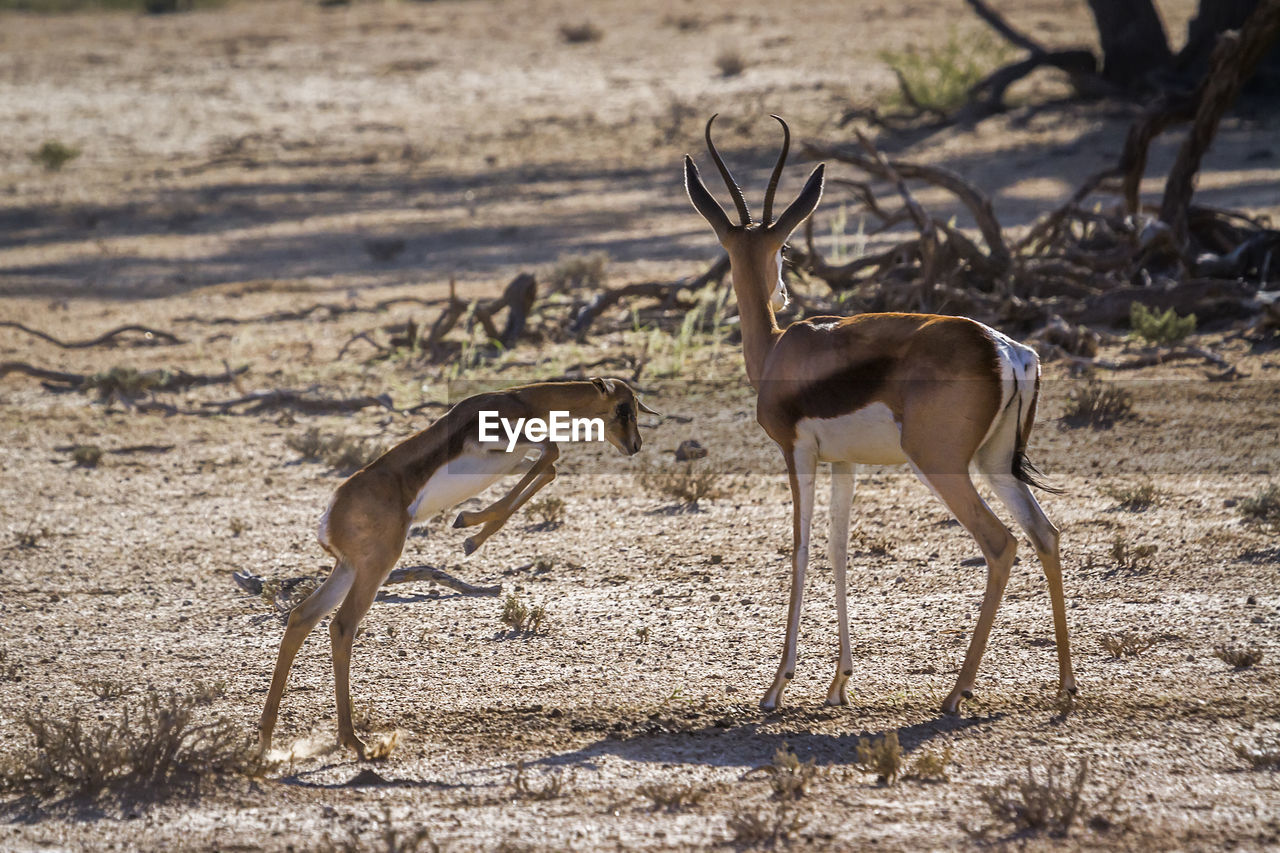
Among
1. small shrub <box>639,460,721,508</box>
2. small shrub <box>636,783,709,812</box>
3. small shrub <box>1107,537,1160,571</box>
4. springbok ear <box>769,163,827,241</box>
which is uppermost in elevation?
springbok ear <box>769,163,827,241</box>

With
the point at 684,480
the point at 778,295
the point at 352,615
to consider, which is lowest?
the point at 684,480

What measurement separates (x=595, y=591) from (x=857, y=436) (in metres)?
2.20

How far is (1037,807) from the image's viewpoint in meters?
4.45

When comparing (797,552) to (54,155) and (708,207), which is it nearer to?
(708,207)

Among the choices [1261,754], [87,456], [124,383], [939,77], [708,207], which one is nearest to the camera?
[1261,754]

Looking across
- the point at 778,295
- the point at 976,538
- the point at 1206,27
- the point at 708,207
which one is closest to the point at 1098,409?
the point at 778,295

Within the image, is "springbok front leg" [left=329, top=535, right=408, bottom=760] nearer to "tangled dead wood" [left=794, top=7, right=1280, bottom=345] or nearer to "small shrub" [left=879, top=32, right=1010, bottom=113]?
"tangled dead wood" [left=794, top=7, right=1280, bottom=345]

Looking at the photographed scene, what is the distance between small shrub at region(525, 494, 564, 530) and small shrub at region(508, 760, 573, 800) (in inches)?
135

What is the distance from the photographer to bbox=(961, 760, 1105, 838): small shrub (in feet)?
14.5

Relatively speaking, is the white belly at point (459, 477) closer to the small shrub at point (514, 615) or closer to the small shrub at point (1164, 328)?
the small shrub at point (514, 615)

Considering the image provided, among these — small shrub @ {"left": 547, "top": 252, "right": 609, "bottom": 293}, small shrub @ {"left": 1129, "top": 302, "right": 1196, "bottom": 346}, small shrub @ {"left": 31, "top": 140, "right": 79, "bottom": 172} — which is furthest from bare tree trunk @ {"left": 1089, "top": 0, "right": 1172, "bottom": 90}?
small shrub @ {"left": 31, "top": 140, "right": 79, "bottom": 172}

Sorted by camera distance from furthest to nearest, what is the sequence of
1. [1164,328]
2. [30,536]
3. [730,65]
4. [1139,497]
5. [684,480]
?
1. [730,65]
2. [1164,328]
3. [684,480]
4. [30,536]
5. [1139,497]

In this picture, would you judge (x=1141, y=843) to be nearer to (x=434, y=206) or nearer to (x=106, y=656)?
(x=106, y=656)

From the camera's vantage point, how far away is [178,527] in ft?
28.5
